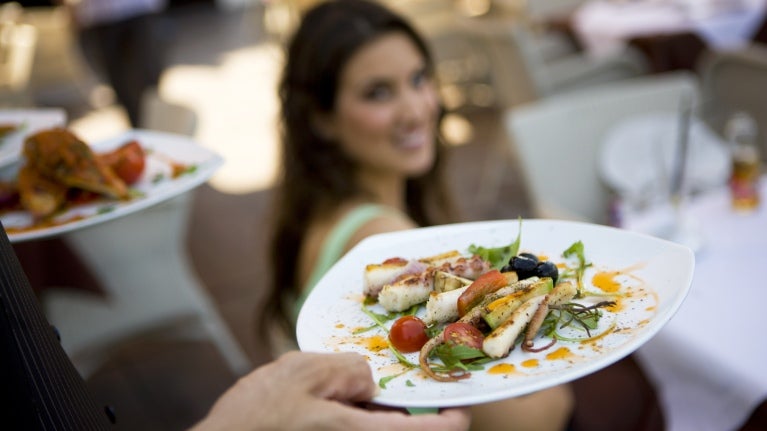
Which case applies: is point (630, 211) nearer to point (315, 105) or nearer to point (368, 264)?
point (315, 105)

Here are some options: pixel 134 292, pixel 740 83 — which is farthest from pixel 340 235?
pixel 740 83

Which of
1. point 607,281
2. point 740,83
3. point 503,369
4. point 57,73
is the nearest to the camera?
point 503,369

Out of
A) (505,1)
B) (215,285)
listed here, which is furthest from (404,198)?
(505,1)

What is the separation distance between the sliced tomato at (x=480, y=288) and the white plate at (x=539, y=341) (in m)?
0.09

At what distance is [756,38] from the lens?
5219mm

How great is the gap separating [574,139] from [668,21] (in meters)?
2.59

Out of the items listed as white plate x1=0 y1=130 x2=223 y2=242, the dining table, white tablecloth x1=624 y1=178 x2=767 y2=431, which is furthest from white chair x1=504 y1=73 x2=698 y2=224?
white plate x1=0 y1=130 x2=223 y2=242

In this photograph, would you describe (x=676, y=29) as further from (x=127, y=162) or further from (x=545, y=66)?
(x=127, y=162)

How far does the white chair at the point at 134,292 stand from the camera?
9.56 feet

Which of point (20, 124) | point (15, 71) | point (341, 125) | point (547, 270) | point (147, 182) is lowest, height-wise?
point (547, 270)

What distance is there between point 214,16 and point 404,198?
14.7 meters

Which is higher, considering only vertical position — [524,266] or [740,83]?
[524,266]

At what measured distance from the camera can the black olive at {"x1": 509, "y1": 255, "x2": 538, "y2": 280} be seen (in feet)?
3.28

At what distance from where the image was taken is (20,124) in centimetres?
153
